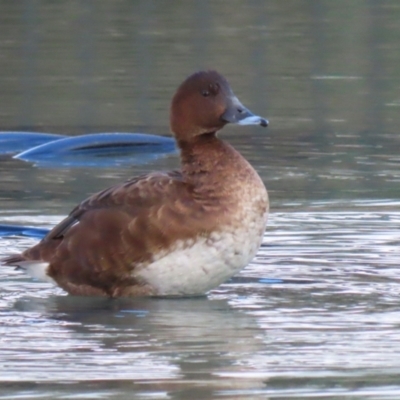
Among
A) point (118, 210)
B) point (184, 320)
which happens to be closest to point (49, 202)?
point (118, 210)

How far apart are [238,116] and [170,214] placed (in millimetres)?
601

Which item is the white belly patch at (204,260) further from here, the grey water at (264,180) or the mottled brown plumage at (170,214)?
the grey water at (264,180)

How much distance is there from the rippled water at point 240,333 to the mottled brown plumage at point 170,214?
0.41ft

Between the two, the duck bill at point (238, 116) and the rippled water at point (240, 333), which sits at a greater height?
the duck bill at point (238, 116)

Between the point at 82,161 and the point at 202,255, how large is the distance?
3879 mm

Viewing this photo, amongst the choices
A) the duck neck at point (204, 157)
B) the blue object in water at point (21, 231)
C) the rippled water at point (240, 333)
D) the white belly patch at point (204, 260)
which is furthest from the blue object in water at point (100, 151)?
the white belly patch at point (204, 260)

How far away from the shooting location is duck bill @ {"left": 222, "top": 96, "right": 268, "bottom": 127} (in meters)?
5.71

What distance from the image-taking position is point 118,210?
18.1 ft

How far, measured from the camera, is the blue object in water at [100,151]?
906 cm

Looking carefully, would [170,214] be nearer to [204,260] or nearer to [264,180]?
[204,260]

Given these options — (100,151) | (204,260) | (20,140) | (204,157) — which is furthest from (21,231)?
(20,140)

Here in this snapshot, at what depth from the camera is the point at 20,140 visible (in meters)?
9.69

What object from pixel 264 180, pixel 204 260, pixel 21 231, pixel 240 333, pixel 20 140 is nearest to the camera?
pixel 240 333

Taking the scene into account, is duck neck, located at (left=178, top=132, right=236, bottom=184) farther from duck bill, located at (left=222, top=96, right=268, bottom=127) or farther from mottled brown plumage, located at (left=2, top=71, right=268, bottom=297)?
duck bill, located at (left=222, top=96, right=268, bottom=127)
